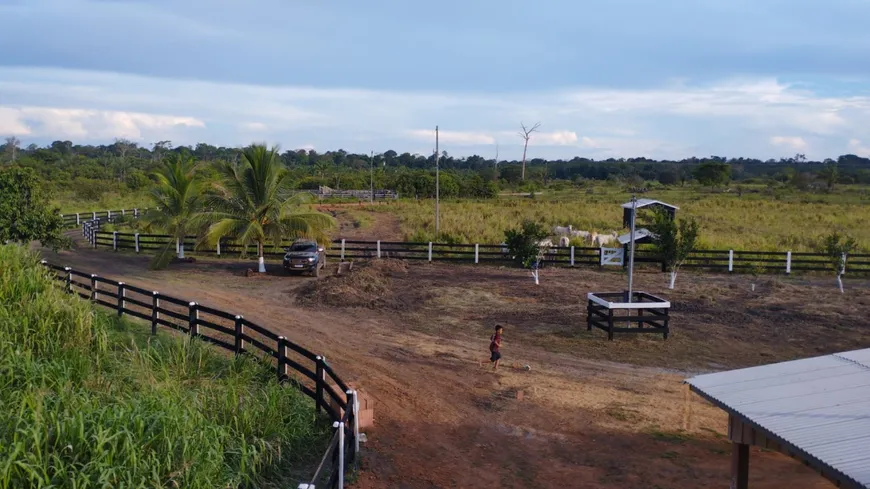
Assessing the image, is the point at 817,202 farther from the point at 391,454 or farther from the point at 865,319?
the point at 391,454

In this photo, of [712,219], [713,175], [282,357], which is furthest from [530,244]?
[713,175]

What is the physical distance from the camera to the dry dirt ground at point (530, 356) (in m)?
9.91

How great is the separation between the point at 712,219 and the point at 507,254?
27.1m

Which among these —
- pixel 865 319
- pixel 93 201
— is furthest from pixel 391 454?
pixel 93 201

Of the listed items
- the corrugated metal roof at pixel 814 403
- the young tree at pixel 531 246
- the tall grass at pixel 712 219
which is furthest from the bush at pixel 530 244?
the corrugated metal roof at pixel 814 403

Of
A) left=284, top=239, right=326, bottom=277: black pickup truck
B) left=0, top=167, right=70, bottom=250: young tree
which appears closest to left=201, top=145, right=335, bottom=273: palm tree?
left=284, top=239, right=326, bottom=277: black pickup truck

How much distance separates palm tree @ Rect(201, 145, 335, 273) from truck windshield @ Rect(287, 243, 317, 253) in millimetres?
767

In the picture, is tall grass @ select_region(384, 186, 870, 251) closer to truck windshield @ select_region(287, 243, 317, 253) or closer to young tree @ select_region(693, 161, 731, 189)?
truck windshield @ select_region(287, 243, 317, 253)

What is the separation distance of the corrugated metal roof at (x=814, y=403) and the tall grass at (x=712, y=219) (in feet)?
84.5

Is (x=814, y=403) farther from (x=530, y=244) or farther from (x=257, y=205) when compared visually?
(x=257, y=205)

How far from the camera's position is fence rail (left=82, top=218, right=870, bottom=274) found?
29.0 m

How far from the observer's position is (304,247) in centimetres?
2836

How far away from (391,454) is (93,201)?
6459 cm

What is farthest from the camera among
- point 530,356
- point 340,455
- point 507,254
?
point 507,254
